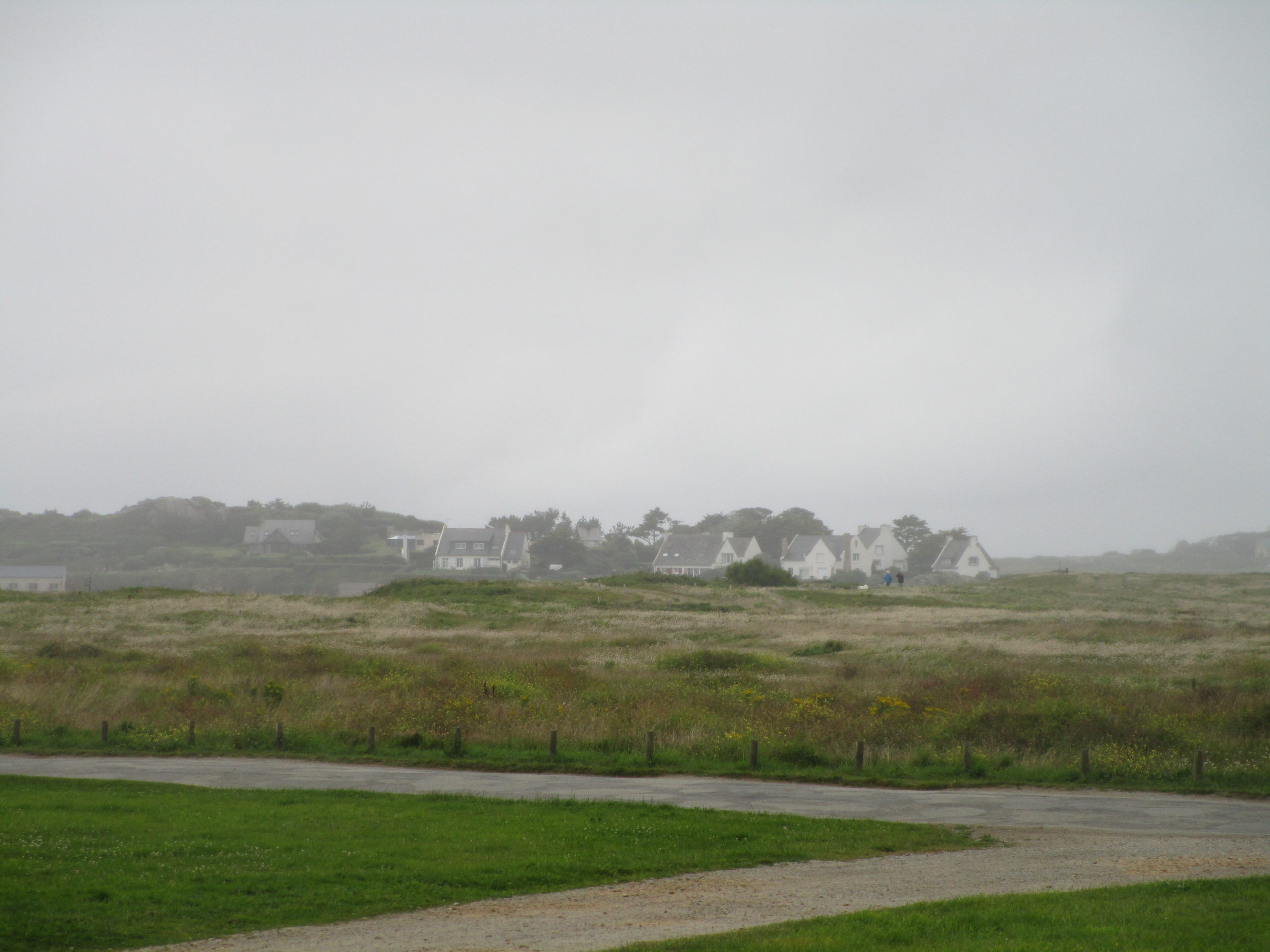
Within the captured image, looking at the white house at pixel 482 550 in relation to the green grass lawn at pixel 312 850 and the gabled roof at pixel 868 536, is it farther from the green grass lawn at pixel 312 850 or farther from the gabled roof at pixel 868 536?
the green grass lawn at pixel 312 850

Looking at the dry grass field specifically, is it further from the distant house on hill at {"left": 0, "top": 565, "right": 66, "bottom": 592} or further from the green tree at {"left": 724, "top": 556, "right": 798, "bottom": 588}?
the distant house on hill at {"left": 0, "top": 565, "right": 66, "bottom": 592}

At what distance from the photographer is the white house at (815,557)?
419 ft

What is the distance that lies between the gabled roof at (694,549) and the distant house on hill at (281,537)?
53.3m

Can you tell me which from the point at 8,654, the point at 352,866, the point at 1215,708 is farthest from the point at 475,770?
the point at 8,654

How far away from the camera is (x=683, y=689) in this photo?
30141mm

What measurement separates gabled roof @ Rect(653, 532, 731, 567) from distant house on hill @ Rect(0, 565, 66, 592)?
70.8 m

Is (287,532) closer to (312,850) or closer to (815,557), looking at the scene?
(815,557)

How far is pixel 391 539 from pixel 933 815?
147m

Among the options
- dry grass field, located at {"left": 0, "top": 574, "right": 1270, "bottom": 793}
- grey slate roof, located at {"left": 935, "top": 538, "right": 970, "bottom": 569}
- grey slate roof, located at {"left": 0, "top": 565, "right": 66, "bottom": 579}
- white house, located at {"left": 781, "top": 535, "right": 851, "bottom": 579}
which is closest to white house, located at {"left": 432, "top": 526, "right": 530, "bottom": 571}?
white house, located at {"left": 781, "top": 535, "right": 851, "bottom": 579}

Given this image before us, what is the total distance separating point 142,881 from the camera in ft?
37.8

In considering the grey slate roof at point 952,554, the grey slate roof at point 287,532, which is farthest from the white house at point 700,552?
the grey slate roof at point 287,532

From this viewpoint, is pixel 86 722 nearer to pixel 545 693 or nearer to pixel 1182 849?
pixel 545 693

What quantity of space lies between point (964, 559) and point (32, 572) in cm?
11247

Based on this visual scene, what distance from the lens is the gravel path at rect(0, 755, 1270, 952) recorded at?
10156 millimetres
